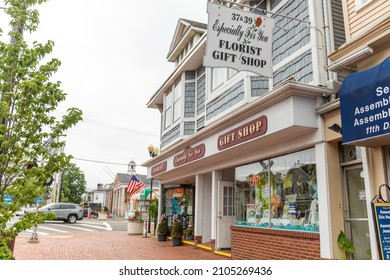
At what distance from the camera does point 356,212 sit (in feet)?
23.8

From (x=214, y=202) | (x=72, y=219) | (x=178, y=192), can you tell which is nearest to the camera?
(x=214, y=202)

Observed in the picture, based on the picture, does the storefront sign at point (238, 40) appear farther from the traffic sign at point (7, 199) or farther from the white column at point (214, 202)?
the white column at point (214, 202)

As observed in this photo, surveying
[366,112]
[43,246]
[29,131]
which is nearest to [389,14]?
[366,112]

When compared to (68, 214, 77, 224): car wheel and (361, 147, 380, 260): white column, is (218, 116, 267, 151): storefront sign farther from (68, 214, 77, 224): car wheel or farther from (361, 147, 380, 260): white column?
(68, 214, 77, 224): car wheel

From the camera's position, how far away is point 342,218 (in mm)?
7324

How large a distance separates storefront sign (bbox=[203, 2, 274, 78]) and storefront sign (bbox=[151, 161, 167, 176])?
9.97 m

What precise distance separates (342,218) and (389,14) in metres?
4.06

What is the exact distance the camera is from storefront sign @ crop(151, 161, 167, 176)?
16391mm

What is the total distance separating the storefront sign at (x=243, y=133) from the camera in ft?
27.8

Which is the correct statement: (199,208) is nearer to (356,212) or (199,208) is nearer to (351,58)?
(356,212)

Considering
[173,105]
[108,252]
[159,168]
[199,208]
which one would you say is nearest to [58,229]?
[159,168]

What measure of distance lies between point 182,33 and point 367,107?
12862 millimetres

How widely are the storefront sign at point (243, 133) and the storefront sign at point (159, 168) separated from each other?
6.26 m

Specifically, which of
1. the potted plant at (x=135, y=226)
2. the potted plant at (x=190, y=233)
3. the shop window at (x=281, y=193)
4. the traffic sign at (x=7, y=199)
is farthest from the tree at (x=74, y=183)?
the traffic sign at (x=7, y=199)
